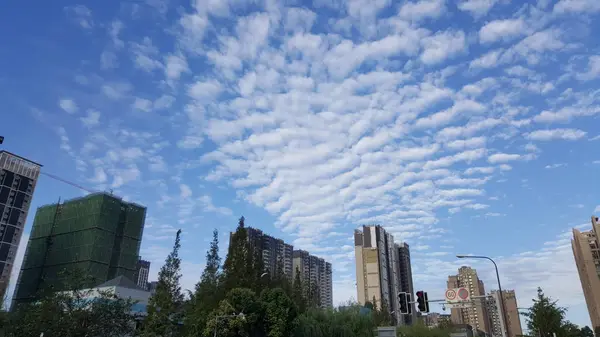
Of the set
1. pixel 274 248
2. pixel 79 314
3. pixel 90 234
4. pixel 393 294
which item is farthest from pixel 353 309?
pixel 393 294

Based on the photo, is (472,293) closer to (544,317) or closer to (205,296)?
(544,317)

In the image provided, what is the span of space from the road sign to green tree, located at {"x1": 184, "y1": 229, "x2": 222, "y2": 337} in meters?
19.1

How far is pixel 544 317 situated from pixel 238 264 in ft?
98.4

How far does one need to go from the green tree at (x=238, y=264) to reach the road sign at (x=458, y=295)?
59.2ft

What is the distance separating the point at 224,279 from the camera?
42.1 meters

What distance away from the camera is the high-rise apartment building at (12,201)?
359ft

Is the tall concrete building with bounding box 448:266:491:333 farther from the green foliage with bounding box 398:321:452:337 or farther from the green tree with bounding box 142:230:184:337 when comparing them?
the green tree with bounding box 142:230:184:337

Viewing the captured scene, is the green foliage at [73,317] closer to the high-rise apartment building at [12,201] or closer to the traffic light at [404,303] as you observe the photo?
the traffic light at [404,303]

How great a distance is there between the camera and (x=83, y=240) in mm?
93500

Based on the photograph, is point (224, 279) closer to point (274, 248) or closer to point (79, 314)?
point (79, 314)

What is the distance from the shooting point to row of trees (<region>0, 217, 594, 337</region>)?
31453 millimetres

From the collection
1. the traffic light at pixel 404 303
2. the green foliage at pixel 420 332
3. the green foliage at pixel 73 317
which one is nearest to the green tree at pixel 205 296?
the green foliage at pixel 73 317

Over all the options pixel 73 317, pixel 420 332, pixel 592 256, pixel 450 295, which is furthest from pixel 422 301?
pixel 592 256

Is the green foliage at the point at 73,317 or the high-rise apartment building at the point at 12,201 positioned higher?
the high-rise apartment building at the point at 12,201
